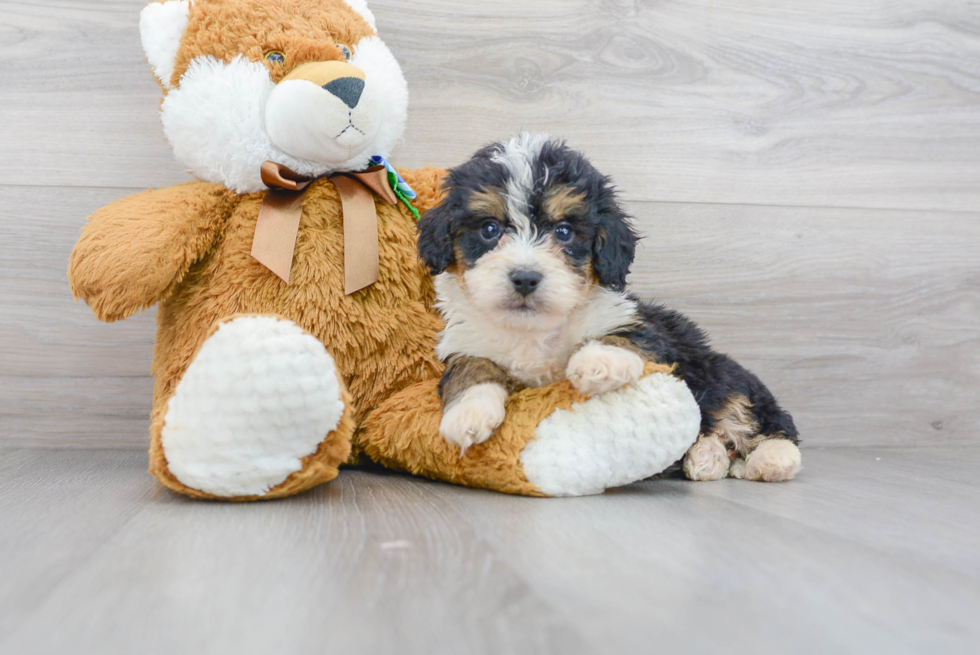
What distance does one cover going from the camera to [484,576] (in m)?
0.94

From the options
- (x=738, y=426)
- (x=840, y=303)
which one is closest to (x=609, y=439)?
(x=738, y=426)

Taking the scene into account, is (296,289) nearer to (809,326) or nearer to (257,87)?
(257,87)

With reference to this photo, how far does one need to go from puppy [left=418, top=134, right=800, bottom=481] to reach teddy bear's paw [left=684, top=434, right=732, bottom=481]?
3.3 inches

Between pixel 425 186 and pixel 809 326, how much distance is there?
4.11 ft

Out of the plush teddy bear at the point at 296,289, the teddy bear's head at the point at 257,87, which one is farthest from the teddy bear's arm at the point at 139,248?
the teddy bear's head at the point at 257,87

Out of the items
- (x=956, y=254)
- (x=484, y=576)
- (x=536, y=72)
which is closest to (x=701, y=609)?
(x=484, y=576)

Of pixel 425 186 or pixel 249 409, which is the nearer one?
pixel 249 409

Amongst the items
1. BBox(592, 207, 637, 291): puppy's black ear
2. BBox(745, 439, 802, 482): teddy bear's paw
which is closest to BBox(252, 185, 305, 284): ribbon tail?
BBox(592, 207, 637, 291): puppy's black ear

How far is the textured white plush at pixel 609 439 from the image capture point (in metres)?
1.37

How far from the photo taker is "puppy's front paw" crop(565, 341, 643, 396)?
1.34m

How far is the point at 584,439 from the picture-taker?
1380 millimetres

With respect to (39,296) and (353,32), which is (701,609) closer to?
(353,32)

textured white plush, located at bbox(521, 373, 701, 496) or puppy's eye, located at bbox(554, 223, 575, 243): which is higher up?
puppy's eye, located at bbox(554, 223, 575, 243)

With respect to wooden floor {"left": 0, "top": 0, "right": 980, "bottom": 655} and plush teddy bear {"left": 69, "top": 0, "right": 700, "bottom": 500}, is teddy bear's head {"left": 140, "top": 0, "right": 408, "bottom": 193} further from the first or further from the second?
wooden floor {"left": 0, "top": 0, "right": 980, "bottom": 655}
